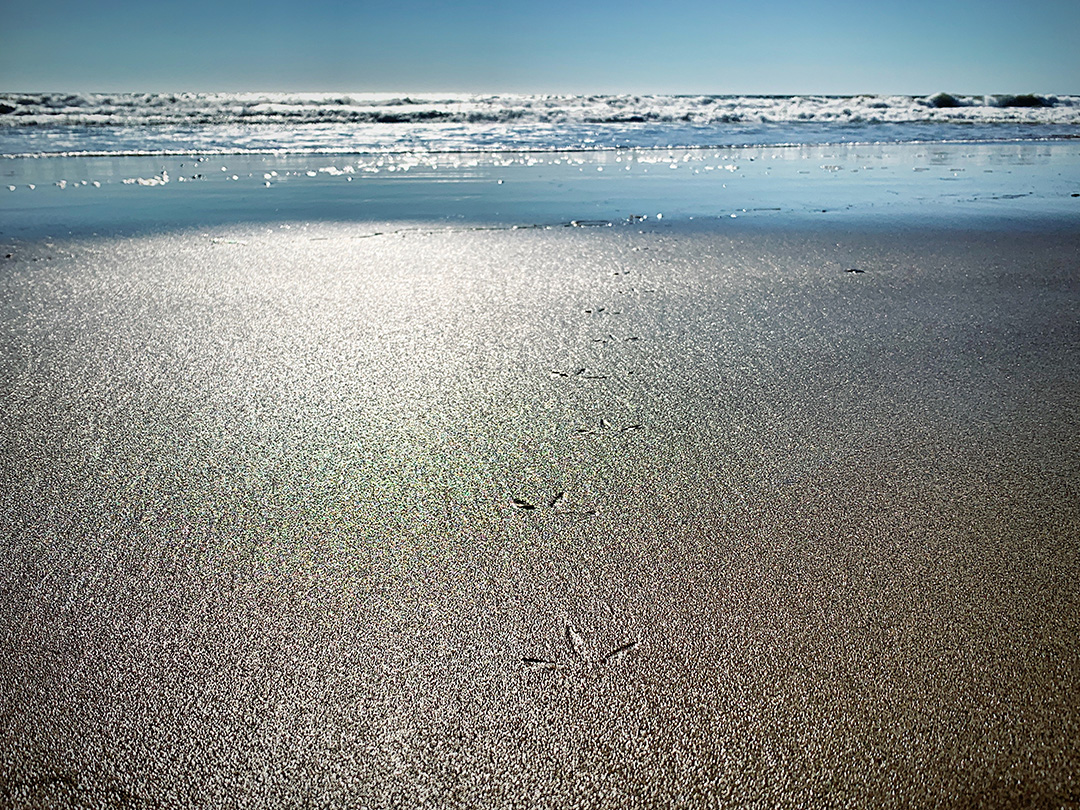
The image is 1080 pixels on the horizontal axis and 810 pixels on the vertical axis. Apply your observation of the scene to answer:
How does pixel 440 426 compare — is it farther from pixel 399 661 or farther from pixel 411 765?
pixel 411 765

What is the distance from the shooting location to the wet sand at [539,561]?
1.01 m

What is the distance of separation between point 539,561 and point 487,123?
57.2ft

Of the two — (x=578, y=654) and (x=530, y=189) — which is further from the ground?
(x=530, y=189)

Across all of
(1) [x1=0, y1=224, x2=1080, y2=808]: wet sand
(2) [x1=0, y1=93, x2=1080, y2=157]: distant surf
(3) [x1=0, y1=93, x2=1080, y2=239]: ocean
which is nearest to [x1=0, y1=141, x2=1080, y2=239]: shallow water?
(3) [x1=0, y1=93, x2=1080, y2=239]: ocean

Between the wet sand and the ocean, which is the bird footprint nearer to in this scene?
the wet sand

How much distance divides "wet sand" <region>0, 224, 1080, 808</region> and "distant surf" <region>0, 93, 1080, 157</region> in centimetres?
935

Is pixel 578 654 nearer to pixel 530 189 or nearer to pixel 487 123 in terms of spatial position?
pixel 530 189

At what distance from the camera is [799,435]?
6.35 feet

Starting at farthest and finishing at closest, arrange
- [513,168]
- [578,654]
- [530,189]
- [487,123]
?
[487,123], [513,168], [530,189], [578,654]

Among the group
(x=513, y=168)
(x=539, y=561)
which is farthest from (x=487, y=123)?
(x=539, y=561)

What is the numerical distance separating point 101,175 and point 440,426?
7.67 meters

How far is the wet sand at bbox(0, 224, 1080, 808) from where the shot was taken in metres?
1.01

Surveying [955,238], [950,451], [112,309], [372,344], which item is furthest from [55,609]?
[955,238]

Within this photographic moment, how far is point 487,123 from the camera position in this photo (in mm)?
17484
